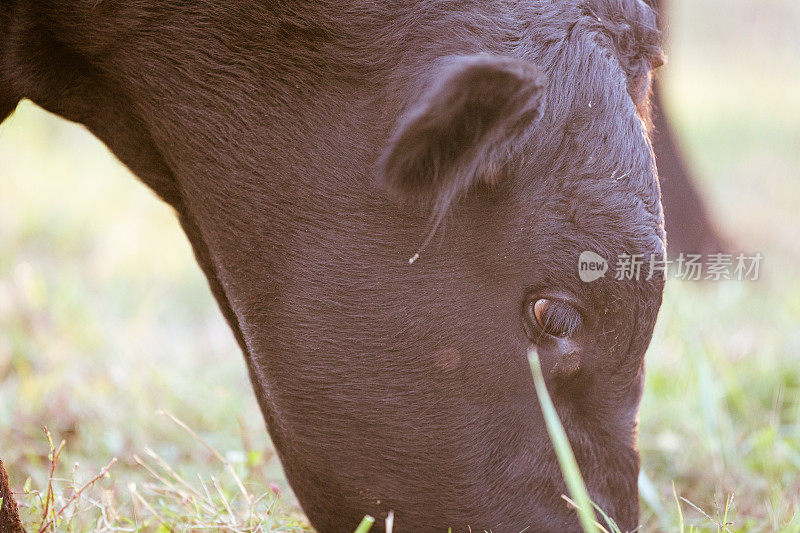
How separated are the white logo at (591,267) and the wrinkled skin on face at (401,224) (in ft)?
0.05

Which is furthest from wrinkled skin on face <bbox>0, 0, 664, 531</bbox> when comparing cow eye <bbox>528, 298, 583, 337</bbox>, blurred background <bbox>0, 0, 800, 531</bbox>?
blurred background <bbox>0, 0, 800, 531</bbox>

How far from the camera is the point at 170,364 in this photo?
12.6ft

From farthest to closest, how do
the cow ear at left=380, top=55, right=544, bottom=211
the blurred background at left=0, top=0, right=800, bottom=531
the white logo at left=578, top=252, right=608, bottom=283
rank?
the blurred background at left=0, top=0, right=800, bottom=531 < the white logo at left=578, top=252, right=608, bottom=283 < the cow ear at left=380, top=55, right=544, bottom=211

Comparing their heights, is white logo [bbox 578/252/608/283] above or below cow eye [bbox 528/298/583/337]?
above

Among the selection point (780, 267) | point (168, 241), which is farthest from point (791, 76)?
point (168, 241)

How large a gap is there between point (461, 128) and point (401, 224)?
29 centimetres

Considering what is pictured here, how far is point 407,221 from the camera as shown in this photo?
181 cm

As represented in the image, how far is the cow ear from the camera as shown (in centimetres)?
151

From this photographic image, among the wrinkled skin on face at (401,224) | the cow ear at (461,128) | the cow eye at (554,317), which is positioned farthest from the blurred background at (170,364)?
the cow ear at (461,128)

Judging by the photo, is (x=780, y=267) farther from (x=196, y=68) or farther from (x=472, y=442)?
(x=196, y=68)

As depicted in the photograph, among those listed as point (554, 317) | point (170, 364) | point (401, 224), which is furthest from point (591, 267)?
point (170, 364)

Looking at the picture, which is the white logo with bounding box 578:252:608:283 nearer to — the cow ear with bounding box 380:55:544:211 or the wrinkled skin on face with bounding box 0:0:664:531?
the wrinkled skin on face with bounding box 0:0:664:531

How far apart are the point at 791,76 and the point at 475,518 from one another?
970cm

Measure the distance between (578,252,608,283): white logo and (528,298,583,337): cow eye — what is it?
0.24ft
